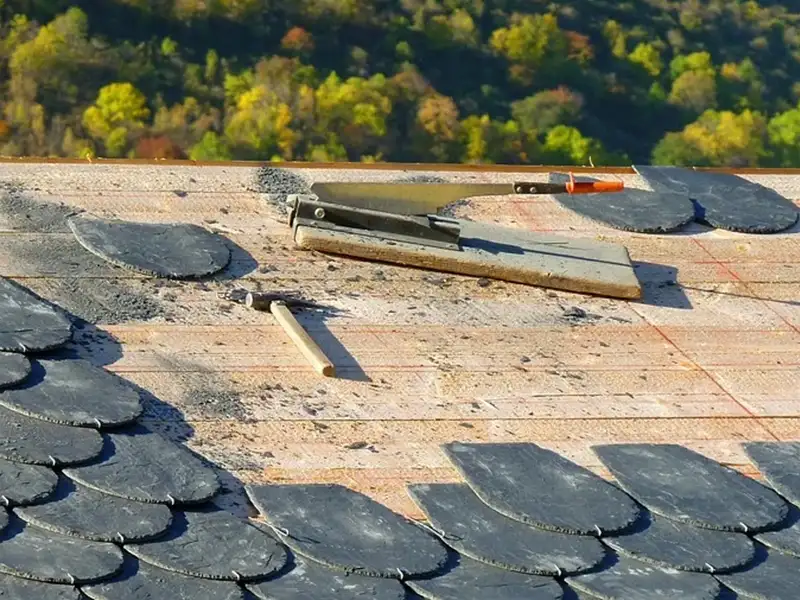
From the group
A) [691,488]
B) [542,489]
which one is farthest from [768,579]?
[542,489]

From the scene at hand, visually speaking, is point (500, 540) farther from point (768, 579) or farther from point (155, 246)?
point (155, 246)

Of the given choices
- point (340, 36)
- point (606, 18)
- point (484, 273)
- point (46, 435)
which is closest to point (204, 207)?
point (484, 273)

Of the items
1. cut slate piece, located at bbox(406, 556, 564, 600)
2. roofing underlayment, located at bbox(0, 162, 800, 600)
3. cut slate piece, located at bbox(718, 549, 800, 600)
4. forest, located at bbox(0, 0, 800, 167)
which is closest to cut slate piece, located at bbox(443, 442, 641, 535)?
roofing underlayment, located at bbox(0, 162, 800, 600)

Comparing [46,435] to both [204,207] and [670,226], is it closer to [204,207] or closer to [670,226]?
[204,207]

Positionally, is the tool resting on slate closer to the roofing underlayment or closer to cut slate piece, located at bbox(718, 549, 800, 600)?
the roofing underlayment

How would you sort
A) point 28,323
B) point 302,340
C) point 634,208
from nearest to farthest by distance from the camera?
point 28,323 → point 302,340 → point 634,208

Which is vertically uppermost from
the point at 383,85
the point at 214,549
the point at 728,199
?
the point at 728,199
